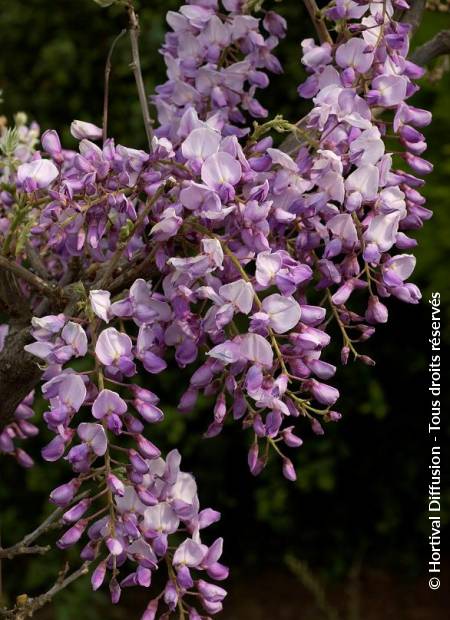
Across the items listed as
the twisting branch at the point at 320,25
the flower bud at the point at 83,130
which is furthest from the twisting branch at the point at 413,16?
the flower bud at the point at 83,130

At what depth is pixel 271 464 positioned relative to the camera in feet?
12.9

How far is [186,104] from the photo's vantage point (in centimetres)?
165

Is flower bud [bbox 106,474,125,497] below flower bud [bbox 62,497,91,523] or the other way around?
the other way around

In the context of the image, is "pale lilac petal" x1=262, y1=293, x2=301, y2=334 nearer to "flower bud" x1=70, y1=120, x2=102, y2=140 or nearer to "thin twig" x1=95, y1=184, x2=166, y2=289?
"thin twig" x1=95, y1=184, x2=166, y2=289

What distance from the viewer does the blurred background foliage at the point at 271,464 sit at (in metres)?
3.87

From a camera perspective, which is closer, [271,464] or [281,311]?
[281,311]

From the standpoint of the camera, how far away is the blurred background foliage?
3.87 metres

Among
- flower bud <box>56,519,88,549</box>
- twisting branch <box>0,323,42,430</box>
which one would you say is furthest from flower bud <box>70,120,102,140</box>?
flower bud <box>56,519,88,549</box>

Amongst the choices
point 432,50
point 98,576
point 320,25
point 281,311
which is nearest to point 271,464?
point 432,50

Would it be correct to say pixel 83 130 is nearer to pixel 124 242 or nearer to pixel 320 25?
pixel 124 242

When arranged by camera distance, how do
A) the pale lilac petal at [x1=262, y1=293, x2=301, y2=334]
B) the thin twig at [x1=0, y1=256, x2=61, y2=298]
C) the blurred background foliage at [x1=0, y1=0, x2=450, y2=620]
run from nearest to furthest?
the pale lilac petal at [x1=262, y1=293, x2=301, y2=334] → the thin twig at [x1=0, y1=256, x2=61, y2=298] → the blurred background foliage at [x1=0, y1=0, x2=450, y2=620]

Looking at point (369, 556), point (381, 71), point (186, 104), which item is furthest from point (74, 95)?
point (381, 71)

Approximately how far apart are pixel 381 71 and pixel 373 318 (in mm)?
340

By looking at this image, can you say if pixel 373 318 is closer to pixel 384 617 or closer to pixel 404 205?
pixel 404 205
